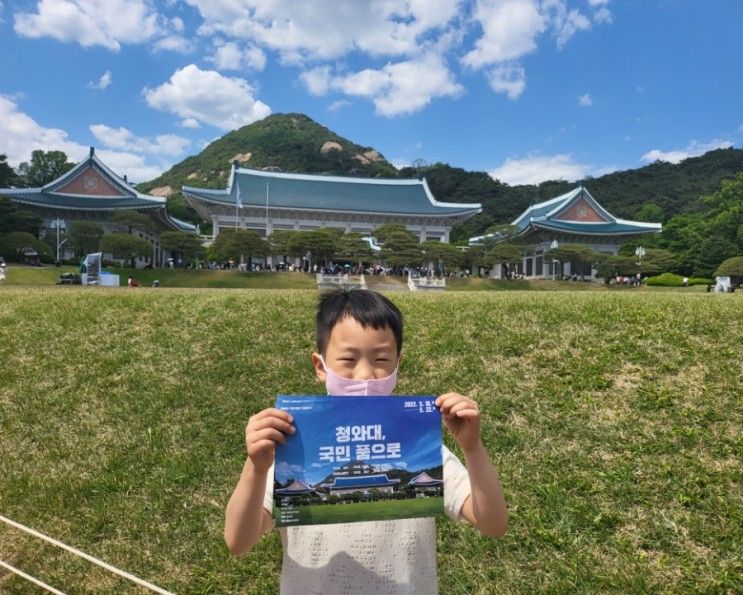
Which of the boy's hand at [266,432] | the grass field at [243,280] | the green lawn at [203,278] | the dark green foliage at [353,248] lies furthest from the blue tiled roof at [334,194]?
the boy's hand at [266,432]

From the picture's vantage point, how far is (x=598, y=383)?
408 cm

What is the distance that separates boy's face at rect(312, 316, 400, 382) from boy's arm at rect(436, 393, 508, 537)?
0.78ft

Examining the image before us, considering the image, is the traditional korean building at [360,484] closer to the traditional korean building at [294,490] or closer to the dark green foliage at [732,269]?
the traditional korean building at [294,490]

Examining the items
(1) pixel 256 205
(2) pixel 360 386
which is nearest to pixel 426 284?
(1) pixel 256 205

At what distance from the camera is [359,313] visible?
1531mm

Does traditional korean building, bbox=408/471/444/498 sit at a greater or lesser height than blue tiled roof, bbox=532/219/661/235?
lesser

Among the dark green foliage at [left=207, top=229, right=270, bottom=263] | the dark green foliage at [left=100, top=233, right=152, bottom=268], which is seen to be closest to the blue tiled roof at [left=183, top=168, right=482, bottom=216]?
the dark green foliage at [left=207, top=229, right=270, bottom=263]

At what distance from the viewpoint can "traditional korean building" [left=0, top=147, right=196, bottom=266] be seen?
1294 inches

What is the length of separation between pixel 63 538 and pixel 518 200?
3059 inches

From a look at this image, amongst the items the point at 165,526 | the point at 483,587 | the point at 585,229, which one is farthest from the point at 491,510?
the point at 585,229

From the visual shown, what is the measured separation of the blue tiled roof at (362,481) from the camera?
1.30 meters

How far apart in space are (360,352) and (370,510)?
43 cm

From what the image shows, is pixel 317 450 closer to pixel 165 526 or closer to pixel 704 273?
pixel 165 526

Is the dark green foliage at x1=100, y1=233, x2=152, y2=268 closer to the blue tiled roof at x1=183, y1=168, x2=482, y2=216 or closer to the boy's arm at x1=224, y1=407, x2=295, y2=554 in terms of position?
the blue tiled roof at x1=183, y1=168, x2=482, y2=216
